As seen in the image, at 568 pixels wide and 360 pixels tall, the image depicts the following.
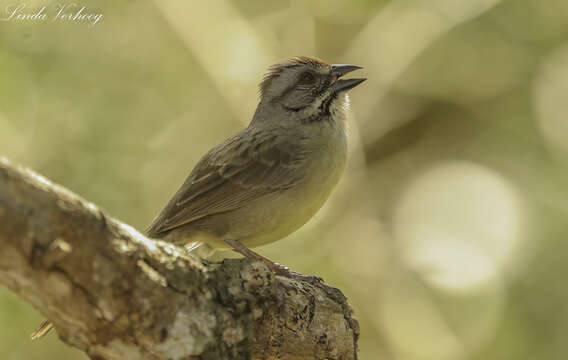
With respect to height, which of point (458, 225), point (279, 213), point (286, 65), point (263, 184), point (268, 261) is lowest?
point (458, 225)

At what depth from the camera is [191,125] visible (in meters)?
6.81

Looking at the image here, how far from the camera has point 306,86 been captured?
5.27m

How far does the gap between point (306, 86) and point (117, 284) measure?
305cm

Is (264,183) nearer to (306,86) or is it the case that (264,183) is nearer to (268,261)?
(268,261)

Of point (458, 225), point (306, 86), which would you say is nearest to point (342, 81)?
point (306, 86)

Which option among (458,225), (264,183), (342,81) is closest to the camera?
(264,183)

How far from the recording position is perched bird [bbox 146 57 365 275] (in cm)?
450

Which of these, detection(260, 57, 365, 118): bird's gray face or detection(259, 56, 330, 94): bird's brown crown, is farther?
detection(259, 56, 330, 94): bird's brown crown

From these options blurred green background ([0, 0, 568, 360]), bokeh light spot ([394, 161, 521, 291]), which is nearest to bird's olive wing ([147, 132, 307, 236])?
blurred green background ([0, 0, 568, 360])

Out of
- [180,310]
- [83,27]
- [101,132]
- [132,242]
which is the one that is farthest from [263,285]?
[83,27]

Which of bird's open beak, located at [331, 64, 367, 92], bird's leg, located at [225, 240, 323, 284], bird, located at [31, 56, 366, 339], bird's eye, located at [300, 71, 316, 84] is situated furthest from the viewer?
bird's eye, located at [300, 71, 316, 84]

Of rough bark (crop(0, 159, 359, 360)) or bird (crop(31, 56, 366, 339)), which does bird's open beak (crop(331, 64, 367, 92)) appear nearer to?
bird (crop(31, 56, 366, 339))

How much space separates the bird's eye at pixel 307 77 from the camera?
5.29 metres

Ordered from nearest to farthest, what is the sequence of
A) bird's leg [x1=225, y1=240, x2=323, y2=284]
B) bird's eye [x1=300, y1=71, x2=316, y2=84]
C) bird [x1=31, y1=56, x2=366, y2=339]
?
bird's leg [x1=225, y1=240, x2=323, y2=284], bird [x1=31, y1=56, x2=366, y2=339], bird's eye [x1=300, y1=71, x2=316, y2=84]
